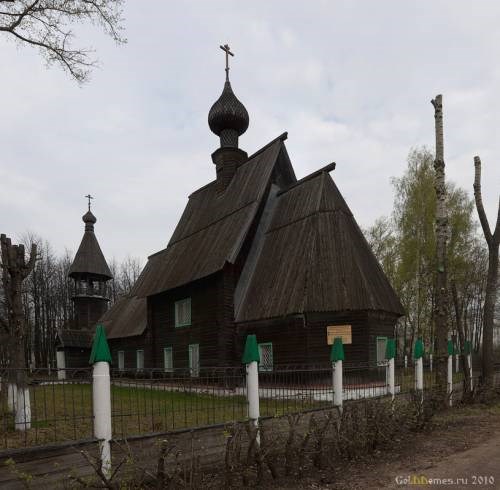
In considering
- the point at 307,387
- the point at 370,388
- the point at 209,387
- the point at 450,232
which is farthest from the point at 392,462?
the point at 450,232

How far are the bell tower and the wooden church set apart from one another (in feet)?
41.3

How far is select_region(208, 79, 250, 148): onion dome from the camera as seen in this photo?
73.1 feet

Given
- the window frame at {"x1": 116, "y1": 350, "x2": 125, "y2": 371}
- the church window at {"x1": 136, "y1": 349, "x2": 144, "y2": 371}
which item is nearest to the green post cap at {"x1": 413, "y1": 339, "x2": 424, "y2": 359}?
the church window at {"x1": 136, "y1": 349, "x2": 144, "y2": 371}

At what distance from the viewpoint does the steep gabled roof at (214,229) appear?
17609 mm

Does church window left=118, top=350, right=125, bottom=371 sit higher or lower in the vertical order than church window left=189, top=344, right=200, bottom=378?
lower

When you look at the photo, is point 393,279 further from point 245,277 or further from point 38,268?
point 38,268

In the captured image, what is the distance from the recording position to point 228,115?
72.8 ft

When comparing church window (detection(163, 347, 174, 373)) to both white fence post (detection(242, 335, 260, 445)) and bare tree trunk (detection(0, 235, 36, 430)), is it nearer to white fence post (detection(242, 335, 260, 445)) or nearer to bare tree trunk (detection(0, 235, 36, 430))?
bare tree trunk (detection(0, 235, 36, 430))

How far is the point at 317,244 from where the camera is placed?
1585 cm

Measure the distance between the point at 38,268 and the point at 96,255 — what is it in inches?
711

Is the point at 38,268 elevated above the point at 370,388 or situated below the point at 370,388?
above

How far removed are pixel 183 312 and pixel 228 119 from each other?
9516mm

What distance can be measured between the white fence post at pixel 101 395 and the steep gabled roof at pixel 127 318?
1896 cm

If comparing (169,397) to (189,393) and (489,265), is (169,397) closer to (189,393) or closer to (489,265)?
(189,393)
